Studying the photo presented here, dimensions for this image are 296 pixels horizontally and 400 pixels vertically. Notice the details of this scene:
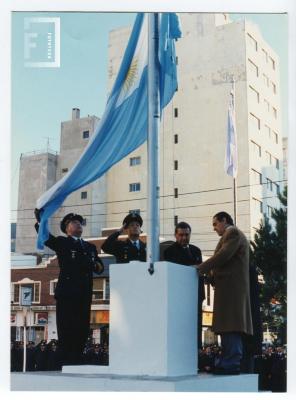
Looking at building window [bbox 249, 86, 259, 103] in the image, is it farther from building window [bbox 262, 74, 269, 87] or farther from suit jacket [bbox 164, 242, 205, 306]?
suit jacket [bbox 164, 242, 205, 306]

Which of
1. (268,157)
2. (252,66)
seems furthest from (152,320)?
(268,157)

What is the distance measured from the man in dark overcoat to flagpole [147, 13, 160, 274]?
1.36ft

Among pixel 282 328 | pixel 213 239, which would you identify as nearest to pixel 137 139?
pixel 282 328

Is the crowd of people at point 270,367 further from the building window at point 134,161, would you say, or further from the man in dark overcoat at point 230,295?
the building window at point 134,161

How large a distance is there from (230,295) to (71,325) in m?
1.61

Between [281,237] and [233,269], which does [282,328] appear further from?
[233,269]

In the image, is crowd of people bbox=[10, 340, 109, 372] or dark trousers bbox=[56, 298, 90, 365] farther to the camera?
crowd of people bbox=[10, 340, 109, 372]

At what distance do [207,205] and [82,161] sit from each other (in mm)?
25169

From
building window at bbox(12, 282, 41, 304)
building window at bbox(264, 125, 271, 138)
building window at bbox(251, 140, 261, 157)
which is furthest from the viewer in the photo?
building window at bbox(264, 125, 271, 138)

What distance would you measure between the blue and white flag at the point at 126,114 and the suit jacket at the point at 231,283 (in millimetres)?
1196

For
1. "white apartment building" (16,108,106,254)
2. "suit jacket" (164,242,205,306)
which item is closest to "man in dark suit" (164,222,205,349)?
"suit jacket" (164,242,205,306)

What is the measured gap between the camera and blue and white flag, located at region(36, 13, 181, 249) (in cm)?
538
